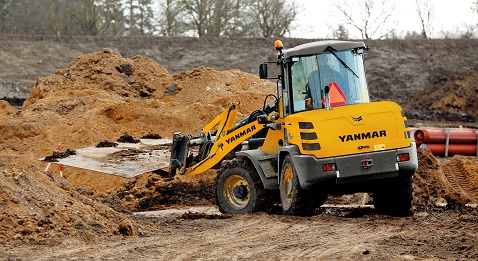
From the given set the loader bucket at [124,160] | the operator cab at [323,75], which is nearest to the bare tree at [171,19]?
the loader bucket at [124,160]

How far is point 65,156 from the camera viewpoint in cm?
1669

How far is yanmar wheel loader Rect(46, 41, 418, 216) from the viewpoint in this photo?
12039mm

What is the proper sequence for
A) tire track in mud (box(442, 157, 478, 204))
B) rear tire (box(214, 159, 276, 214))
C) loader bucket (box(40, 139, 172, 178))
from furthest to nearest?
tire track in mud (box(442, 157, 478, 204)), loader bucket (box(40, 139, 172, 178)), rear tire (box(214, 159, 276, 214))

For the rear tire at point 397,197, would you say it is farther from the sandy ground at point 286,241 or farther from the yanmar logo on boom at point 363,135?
the yanmar logo on boom at point 363,135

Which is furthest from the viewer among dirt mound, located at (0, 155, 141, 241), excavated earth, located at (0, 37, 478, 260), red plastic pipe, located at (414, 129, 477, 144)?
red plastic pipe, located at (414, 129, 477, 144)

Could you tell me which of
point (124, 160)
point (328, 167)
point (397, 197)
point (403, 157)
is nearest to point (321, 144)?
point (328, 167)

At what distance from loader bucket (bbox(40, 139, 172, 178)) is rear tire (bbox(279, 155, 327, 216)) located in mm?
3260

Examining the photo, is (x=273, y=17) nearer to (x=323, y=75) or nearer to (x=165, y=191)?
(x=165, y=191)

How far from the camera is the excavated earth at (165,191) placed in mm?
9508

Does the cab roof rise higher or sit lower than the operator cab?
higher

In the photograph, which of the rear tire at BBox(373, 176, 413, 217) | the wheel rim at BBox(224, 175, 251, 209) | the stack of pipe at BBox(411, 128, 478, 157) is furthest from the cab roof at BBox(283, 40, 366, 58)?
the stack of pipe at BBox(411, 128, 478, 157)

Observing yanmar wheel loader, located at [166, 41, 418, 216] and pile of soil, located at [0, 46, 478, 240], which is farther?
yanmar wheel loader, located at [166, 41, 418, 216]

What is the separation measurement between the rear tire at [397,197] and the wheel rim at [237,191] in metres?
2.10

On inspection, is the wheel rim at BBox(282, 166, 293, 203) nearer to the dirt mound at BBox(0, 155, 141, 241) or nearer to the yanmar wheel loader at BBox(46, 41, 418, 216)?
the yanmar wheel loader at BBox(46, 41, 418, 216)
